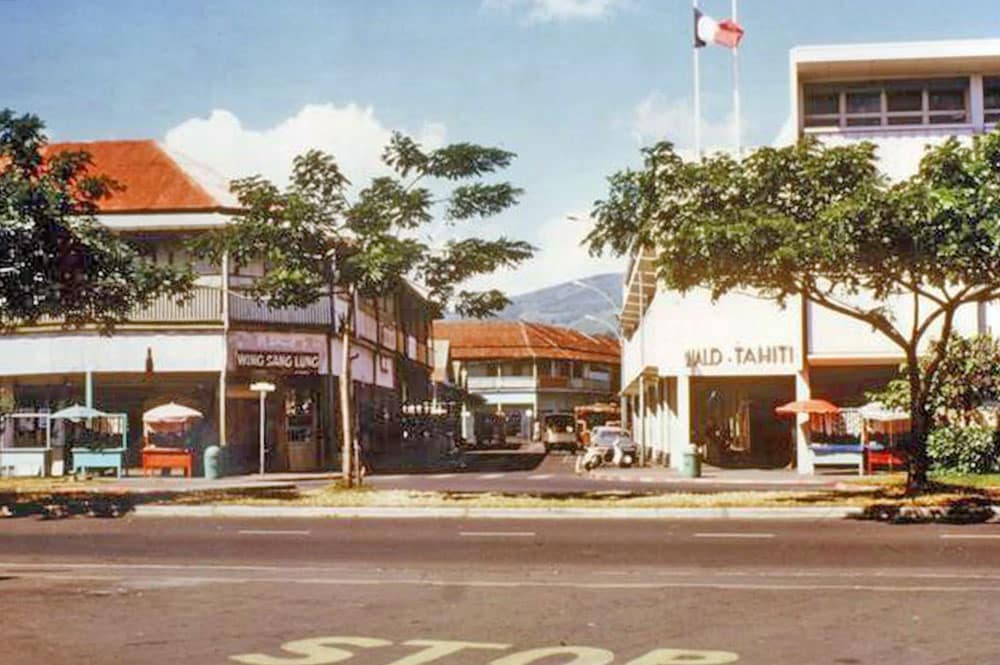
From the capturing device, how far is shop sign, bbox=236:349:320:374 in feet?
115

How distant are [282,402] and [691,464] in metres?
13.8

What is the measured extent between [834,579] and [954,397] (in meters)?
21.7

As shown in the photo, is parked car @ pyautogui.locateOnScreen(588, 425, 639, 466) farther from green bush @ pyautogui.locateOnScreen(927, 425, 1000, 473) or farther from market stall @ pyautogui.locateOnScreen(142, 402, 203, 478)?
market stall @ pyautogui.locateOnScreen(142, 402, 203, 478)

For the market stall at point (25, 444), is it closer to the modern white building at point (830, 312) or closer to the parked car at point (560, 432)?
the modern white building at point (830, 312)

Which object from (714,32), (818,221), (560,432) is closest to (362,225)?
(818,221)

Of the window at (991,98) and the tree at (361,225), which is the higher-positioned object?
the window at (991,98)

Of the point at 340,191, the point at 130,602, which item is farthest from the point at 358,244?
the point at 130,602

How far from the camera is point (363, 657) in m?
7.40

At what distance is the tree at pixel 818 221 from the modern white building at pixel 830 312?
1305cm

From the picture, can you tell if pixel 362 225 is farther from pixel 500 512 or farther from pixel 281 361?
pixel 281 361

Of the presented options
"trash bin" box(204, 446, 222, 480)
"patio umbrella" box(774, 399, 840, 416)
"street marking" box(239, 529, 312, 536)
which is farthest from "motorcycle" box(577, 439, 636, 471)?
"street marking" box(239, 529, 312, 536)

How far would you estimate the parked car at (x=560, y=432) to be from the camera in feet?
214

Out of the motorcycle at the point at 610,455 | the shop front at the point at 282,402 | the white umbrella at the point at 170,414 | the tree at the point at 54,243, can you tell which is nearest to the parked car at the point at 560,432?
the motorcycle at the point at 610,455

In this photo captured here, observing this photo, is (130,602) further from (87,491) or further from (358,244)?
(87,491)
